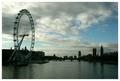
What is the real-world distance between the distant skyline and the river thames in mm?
281

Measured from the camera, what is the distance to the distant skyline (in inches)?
258

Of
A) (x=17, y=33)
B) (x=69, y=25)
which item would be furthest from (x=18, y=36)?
(x=69, y=25)

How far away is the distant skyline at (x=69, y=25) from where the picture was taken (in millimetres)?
6562

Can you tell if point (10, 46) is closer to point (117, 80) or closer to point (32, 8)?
point (32, 8)

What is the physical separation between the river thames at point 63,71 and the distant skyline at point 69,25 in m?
0.28

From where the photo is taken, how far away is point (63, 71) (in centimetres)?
664

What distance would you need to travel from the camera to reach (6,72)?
6508 millimetres

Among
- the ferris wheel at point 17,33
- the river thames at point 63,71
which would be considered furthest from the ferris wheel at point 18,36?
the river thames at point 63,71

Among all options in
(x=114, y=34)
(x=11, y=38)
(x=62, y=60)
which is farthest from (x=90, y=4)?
(x=11, y=38)

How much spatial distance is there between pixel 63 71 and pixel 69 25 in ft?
2.69

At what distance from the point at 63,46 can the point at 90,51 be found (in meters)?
0.49

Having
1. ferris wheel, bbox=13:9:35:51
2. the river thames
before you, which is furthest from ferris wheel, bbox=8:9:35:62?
the river thames

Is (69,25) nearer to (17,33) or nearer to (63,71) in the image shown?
(63,71)

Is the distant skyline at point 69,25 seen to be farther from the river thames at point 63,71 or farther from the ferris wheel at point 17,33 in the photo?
the river thames at point 63,71
